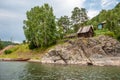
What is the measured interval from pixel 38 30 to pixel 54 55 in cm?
2490

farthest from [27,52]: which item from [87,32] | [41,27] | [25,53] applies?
[87,32]

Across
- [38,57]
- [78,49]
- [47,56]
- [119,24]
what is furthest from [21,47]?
[119,24]

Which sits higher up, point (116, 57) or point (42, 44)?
point (42, 44)

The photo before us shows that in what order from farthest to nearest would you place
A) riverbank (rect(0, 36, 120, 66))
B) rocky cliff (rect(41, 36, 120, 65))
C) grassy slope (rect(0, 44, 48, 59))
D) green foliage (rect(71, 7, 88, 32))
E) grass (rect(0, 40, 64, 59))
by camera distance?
green foliage (rect(71, 7, 88, 32)), grassy slope (rect(0, 44, 48, 59)), grass (rect(0, 40, 64, 59)), rocky cliff (rect(41, 36, 120, 65)), riverbank (rect(0, 36, 120, 66))

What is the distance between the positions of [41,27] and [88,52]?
33.1 metres

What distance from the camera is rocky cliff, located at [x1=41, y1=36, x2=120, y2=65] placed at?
9412 cm

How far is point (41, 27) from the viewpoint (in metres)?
120

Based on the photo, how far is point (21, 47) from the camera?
5463 inches

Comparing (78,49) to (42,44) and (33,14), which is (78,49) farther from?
(33,14)

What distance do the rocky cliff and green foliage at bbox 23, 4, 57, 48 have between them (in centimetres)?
1830

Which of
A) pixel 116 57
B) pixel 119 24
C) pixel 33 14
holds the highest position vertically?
pixel 33 14

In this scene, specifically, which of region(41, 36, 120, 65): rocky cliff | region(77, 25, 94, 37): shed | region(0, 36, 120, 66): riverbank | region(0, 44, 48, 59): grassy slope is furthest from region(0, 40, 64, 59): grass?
region(41, 36, 120, 65): rocky cliff

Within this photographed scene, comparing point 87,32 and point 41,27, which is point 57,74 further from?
point 41,27

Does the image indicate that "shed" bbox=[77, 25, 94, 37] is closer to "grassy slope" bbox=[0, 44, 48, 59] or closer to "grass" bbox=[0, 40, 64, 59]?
"grass" bbox=[0, 40, 64, 59]
